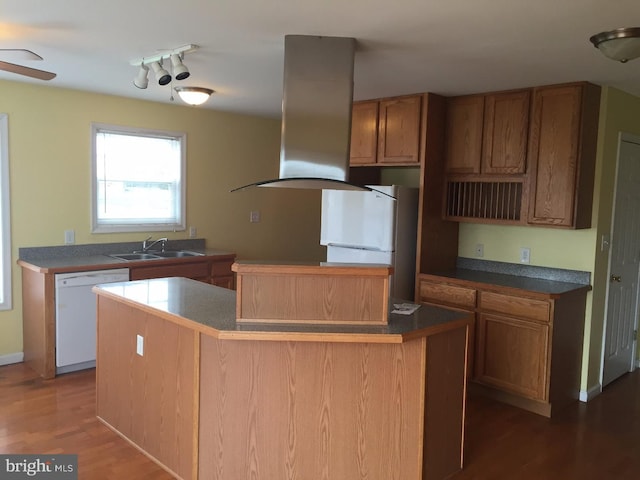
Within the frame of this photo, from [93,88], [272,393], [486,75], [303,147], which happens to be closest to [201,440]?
[272,393]

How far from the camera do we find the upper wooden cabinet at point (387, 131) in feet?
13.8

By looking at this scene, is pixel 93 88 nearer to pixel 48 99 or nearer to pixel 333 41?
pixel 48 99

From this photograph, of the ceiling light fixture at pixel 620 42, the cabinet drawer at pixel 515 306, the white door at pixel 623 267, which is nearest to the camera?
the ceiling light fixture at pixel 620 42

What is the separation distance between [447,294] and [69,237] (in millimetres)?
3126

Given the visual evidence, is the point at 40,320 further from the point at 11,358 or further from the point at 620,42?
the point at 620,42

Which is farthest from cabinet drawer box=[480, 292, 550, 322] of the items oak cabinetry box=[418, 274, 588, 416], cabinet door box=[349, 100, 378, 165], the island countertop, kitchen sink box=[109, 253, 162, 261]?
kitchen sink box=[109, 253, 162, 261]

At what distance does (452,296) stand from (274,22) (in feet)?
7.85

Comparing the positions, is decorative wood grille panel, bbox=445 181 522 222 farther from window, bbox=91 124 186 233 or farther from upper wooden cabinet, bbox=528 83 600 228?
window, bbox=91 124 186 233

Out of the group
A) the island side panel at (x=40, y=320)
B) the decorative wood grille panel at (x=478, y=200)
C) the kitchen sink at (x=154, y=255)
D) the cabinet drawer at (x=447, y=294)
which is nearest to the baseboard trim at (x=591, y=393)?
Answer: the cabinet drawer at (x=447, y=294)

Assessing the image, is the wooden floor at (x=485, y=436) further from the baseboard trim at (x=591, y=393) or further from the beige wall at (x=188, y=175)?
the beige wall at (x=188, y=175)

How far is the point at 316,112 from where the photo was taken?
2.90 m

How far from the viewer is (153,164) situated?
16.6ft

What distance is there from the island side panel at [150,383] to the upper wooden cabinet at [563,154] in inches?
102

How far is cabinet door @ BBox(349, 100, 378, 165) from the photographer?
4.46 meters
